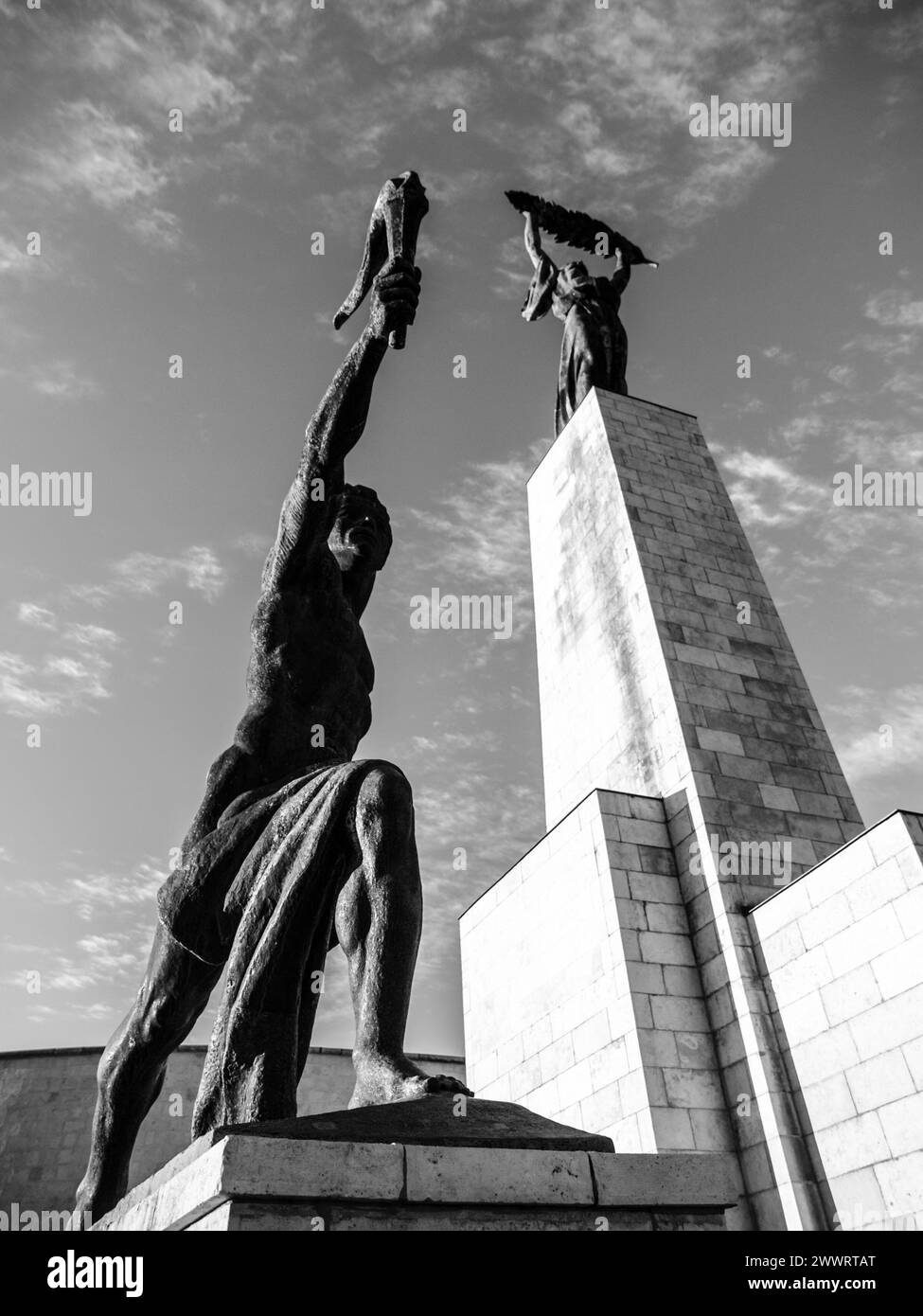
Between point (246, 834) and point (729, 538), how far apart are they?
32.3ft

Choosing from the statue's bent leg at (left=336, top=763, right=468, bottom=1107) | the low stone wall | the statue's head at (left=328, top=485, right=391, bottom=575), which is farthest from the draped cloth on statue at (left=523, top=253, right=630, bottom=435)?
the low stone wall

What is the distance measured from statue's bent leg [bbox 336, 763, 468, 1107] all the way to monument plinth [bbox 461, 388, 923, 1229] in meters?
5.06

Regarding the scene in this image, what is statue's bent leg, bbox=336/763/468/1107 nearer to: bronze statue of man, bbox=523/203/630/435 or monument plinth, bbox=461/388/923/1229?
monument plinth, bbox=461/388/923/1229

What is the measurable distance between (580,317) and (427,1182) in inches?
602

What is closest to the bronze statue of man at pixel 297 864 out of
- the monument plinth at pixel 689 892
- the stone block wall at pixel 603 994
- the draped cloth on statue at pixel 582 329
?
the monument plinth at pixel 689 892

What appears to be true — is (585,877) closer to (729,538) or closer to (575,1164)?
(729,538)

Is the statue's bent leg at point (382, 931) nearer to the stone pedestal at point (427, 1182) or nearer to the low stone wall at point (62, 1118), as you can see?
the stone pedestal at point (427, 1182)

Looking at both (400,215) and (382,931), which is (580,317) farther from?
(382,931)

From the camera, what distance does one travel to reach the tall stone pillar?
784cm

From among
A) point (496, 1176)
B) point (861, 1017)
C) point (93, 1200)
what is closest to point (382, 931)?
point (496, 1176)

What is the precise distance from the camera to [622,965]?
8.38 metres

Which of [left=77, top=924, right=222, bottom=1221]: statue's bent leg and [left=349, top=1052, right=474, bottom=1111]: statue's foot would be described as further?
[left=77, top=924, right=222, bottom=1221]: statue's bent leg

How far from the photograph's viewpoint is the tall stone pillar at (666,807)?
7844 mm
